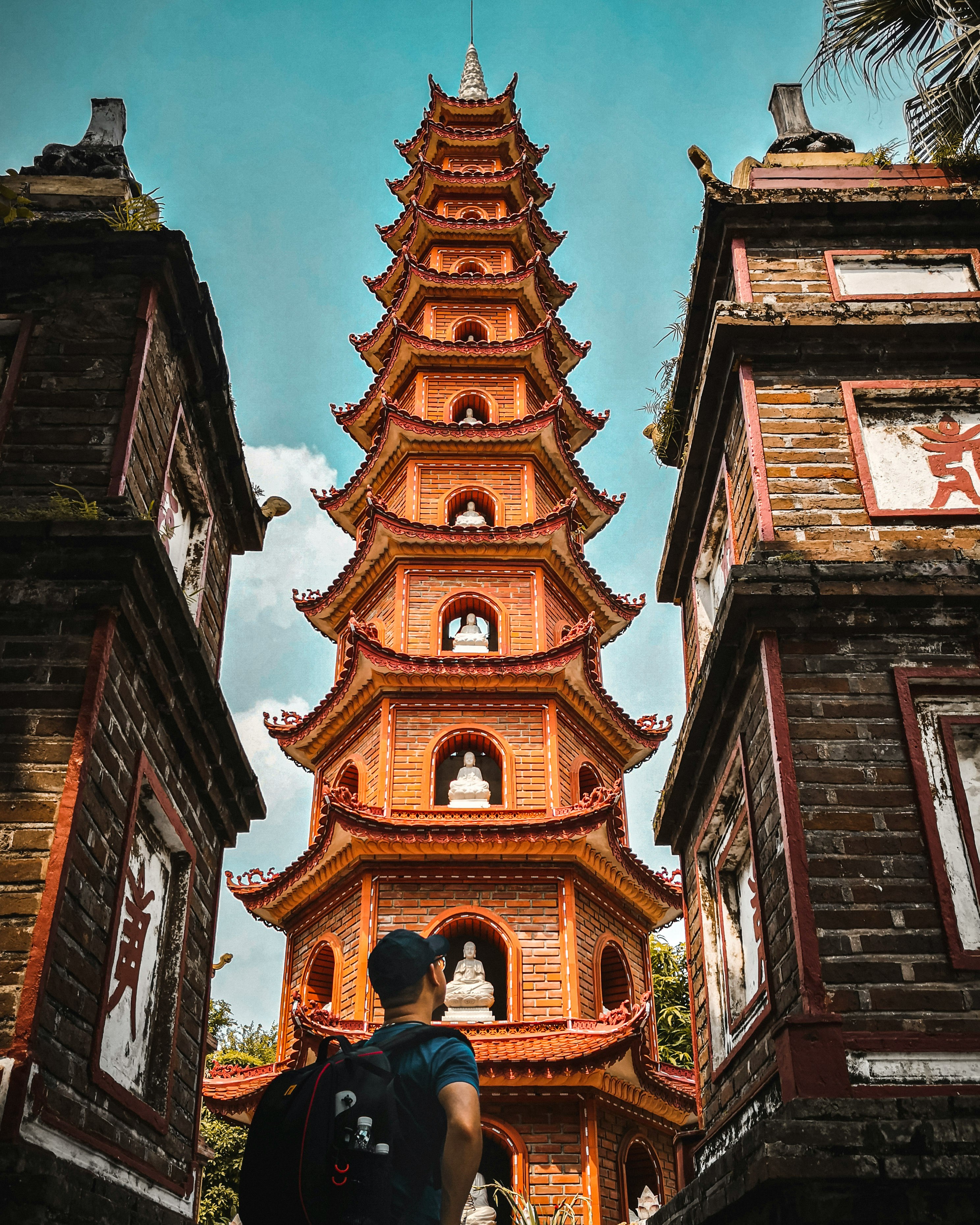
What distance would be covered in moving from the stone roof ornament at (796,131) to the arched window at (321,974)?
12.4m

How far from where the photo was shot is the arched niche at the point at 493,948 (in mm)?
16203

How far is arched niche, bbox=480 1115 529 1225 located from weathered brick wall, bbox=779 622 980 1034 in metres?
9.68

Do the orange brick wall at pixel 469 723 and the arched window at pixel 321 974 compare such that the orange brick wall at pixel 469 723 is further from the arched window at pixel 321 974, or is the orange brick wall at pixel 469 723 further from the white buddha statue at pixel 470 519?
the white buddha statue at pixel 470 519

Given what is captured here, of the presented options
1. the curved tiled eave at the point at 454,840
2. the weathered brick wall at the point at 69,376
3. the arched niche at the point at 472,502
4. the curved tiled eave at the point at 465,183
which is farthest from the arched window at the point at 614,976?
the curved tiled eave at the point at 465,183

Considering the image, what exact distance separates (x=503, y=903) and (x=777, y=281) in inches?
420

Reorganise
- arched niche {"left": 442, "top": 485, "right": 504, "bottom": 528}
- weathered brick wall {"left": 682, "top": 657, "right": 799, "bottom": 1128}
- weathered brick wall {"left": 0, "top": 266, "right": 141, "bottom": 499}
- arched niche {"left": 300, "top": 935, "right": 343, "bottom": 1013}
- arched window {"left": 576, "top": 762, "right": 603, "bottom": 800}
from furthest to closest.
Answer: arched niche {"left": 442, "top": 485, "right": 504, "bottom": 528}
arched window {"left": 576, "top": 762, "right": 603, "bottom": 800}
arched niche {"left": 300, "top": 935, "right": 343, "bottom": 1013}
weathered brick wall {"left": 0, "top": 266, "right": 141, "bottom": 499}
weathered brick wall {"left": 682, "top": 657, "right": 799, "bottom": 1128}

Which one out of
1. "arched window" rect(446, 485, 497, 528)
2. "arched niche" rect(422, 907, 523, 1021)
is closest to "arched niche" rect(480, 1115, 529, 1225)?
"arched niche" rect(422, 907, 523, 1021)

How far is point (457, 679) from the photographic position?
18531mm

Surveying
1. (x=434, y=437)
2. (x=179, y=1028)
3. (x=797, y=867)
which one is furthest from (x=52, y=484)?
(x=434, y=437)

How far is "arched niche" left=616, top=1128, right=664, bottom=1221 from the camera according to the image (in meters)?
15.9

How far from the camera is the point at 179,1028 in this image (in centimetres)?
811

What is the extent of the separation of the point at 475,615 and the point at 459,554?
115 cm

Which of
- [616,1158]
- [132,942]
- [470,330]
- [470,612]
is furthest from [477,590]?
[132,942]

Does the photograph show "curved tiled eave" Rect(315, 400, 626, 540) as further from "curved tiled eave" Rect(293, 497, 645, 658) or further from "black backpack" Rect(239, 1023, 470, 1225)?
"black backpack" Rect(239, 1023, 470, 1225)
